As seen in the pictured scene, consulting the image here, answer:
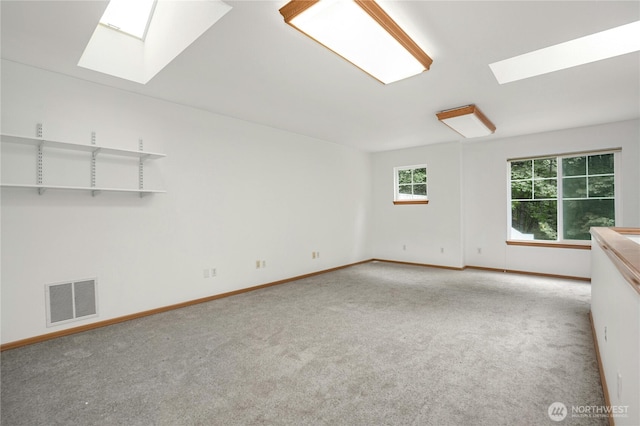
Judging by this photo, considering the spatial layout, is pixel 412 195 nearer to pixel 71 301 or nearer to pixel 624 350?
pixel 624 350

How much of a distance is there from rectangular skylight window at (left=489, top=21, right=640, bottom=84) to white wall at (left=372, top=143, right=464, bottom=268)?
3020 mm

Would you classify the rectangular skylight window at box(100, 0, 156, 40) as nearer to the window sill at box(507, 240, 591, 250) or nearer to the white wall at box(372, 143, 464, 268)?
the white wall at box(372, 143, 464, 268)

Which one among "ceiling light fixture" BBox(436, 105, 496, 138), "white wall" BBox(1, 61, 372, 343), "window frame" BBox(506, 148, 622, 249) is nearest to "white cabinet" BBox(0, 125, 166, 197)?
"white wall" BBox(1, 61, 372, 343)

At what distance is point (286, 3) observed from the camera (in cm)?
194

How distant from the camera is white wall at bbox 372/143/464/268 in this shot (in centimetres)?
599

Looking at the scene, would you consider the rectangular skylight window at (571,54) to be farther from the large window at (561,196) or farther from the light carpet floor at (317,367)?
the large window at (561,196)

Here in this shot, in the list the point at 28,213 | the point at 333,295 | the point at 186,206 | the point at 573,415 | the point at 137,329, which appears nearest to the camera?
the point at 573,415

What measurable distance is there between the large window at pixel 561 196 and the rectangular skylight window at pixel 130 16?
19.8ft

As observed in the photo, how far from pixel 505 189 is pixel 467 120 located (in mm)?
2284

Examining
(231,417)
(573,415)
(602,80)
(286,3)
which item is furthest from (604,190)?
(231,417)

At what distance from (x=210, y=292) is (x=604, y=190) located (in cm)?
626

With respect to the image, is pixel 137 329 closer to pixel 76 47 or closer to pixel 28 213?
pixel 28 213

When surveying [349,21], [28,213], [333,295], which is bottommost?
[333,295]

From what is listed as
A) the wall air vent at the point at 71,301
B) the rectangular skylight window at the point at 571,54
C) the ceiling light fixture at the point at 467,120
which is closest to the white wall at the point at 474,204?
the ceiling light fixture at the point at 467,120
